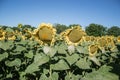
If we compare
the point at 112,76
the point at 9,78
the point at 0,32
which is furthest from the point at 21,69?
the point at 112,76

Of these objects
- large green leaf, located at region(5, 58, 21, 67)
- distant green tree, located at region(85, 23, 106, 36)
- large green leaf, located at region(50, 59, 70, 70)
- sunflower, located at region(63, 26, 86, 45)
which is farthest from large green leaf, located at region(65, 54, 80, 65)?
distant green tree, located at region(85, 23, 106, 36)

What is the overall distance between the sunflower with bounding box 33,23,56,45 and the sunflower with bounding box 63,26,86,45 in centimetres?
20

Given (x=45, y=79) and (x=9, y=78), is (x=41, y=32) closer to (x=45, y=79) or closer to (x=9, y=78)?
(x=45, y=79)

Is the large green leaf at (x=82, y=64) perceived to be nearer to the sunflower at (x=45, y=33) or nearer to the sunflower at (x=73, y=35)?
the sunflower at (x=73, y=35)

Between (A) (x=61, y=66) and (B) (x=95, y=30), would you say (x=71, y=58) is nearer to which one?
(A) (x=61, y=66)

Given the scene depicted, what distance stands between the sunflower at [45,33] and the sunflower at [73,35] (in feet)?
0.67

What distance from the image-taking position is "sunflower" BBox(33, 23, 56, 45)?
8.12 ft

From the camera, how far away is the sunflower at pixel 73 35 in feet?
8.42

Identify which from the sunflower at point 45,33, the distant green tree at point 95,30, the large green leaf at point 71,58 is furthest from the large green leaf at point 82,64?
the distant green tree at point 95,30

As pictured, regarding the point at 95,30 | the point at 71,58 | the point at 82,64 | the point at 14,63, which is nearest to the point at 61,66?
the point at 71,58

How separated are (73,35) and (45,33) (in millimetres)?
380

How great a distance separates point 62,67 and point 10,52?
193 cm

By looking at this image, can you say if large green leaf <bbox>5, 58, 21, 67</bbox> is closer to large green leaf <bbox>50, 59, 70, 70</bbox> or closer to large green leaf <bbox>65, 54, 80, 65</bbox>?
large green leaf <bbox>50, 59, 70, 70</bbox>

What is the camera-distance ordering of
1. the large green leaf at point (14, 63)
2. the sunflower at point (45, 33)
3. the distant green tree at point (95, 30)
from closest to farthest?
the sunflower at point (45, 33) < the large green leaf at point (14, 63) < the distant green tree at point (95, 30)
